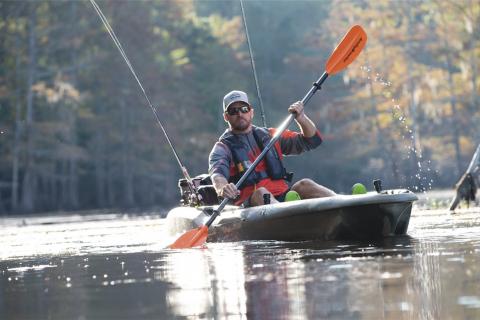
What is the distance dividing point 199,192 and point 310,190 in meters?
1.59

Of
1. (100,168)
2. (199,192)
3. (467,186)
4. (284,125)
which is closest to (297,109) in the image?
(284,125)

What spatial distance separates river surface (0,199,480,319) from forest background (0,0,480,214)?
3091 centimetres

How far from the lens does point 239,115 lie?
11320 millimetres

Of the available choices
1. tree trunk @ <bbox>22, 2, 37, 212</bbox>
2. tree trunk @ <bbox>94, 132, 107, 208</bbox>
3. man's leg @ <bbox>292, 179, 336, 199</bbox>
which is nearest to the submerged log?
man's leg @ <bbox>292, 179, 336, 199</bbox>

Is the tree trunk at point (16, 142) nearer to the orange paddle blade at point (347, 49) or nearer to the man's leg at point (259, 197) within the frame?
the orange paddle blade at point (347, 49)

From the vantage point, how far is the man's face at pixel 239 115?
37.0 feet

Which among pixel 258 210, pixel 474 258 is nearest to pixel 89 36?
pixel 258 210

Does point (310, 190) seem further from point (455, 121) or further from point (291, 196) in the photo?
point (455, 121)

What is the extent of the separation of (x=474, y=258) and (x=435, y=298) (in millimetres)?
1938

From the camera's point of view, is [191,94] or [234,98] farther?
[191,94]

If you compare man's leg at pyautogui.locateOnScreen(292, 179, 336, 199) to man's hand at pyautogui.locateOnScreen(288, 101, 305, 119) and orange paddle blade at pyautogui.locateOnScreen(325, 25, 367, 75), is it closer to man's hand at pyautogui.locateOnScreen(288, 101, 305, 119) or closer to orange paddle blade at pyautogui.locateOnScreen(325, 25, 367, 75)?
man's hand at pyautogui.locateOnScreen(288, 101, 305, 119)

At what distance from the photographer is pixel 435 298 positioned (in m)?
5.75

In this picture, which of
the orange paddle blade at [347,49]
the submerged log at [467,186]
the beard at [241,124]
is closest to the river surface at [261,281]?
the beard at [241,124]


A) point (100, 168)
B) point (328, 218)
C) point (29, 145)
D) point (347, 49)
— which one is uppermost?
point (100, 168)
